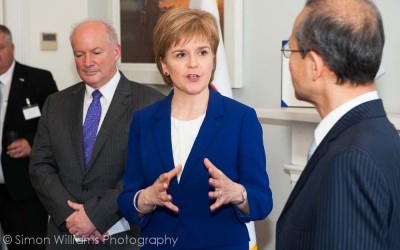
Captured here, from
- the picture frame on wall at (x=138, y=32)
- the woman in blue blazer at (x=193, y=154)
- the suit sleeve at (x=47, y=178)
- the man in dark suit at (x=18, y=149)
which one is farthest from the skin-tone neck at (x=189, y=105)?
the man in dark suit at (x=18, y=149)

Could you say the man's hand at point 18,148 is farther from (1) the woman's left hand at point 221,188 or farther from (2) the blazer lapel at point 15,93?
(1) the woman's left hand at point 221,188

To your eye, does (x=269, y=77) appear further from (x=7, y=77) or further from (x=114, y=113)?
(x=7, y=77)

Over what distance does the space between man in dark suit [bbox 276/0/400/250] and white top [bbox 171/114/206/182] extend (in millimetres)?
674

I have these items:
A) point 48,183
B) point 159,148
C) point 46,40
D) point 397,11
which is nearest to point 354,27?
point 159,148

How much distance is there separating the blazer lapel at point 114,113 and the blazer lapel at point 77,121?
76mm

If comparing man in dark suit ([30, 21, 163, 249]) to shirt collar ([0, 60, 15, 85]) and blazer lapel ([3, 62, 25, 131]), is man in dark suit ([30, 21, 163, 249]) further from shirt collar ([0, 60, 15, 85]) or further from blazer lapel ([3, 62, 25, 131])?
shirt collar ([0, 60, 15, 85])

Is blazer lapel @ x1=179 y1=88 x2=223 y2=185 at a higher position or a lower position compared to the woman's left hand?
higher

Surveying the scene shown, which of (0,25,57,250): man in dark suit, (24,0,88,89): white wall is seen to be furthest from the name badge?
(24,0,88,89): white wall

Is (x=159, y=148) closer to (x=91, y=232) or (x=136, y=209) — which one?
(x=136, y=209)

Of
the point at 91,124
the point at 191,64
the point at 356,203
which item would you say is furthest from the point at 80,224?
the point at 356,203

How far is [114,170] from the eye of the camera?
266cm

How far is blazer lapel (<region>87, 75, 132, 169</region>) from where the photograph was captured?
2658mm

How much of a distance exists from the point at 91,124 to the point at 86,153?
144 millimetres

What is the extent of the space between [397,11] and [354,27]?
1609 millimetres
